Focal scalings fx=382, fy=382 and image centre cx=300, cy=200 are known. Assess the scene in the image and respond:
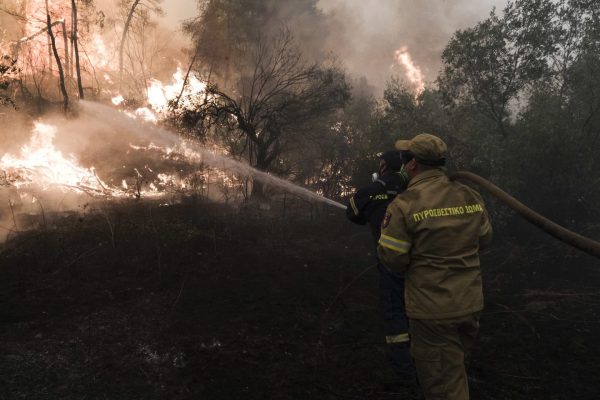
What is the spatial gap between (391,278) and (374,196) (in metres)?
0.87

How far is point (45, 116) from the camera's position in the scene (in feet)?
43.1

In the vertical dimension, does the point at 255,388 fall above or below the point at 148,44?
below

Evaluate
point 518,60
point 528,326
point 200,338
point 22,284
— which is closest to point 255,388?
point 200,338

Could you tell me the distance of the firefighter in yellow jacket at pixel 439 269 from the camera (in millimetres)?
2420

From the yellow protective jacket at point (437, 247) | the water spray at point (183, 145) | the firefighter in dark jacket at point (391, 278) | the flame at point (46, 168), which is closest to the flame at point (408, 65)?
the water spray at point (183, 145)

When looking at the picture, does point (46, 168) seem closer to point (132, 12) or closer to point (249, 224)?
point (249, 224)

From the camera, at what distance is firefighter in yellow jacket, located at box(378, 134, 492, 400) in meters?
2.42

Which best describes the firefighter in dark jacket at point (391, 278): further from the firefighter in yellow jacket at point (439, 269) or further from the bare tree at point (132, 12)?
the bare tree at point (132, 12)

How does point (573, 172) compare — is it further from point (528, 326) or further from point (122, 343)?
point (122, 343)

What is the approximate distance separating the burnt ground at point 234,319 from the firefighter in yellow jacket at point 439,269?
124 centimetres

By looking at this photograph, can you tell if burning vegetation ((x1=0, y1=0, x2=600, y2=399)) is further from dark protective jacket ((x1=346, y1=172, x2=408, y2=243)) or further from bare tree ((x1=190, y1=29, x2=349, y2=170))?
dark protective jacket ((x1=346, y1=172, x2=408, y2=243))

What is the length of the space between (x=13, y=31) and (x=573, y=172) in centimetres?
2077

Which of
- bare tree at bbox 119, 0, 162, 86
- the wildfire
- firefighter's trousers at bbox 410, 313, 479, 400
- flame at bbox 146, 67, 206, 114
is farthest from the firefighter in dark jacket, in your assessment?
bare tree at bbox 119, 0, 162, 86

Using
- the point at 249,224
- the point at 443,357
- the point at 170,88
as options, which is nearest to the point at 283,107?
the point at 249,224
